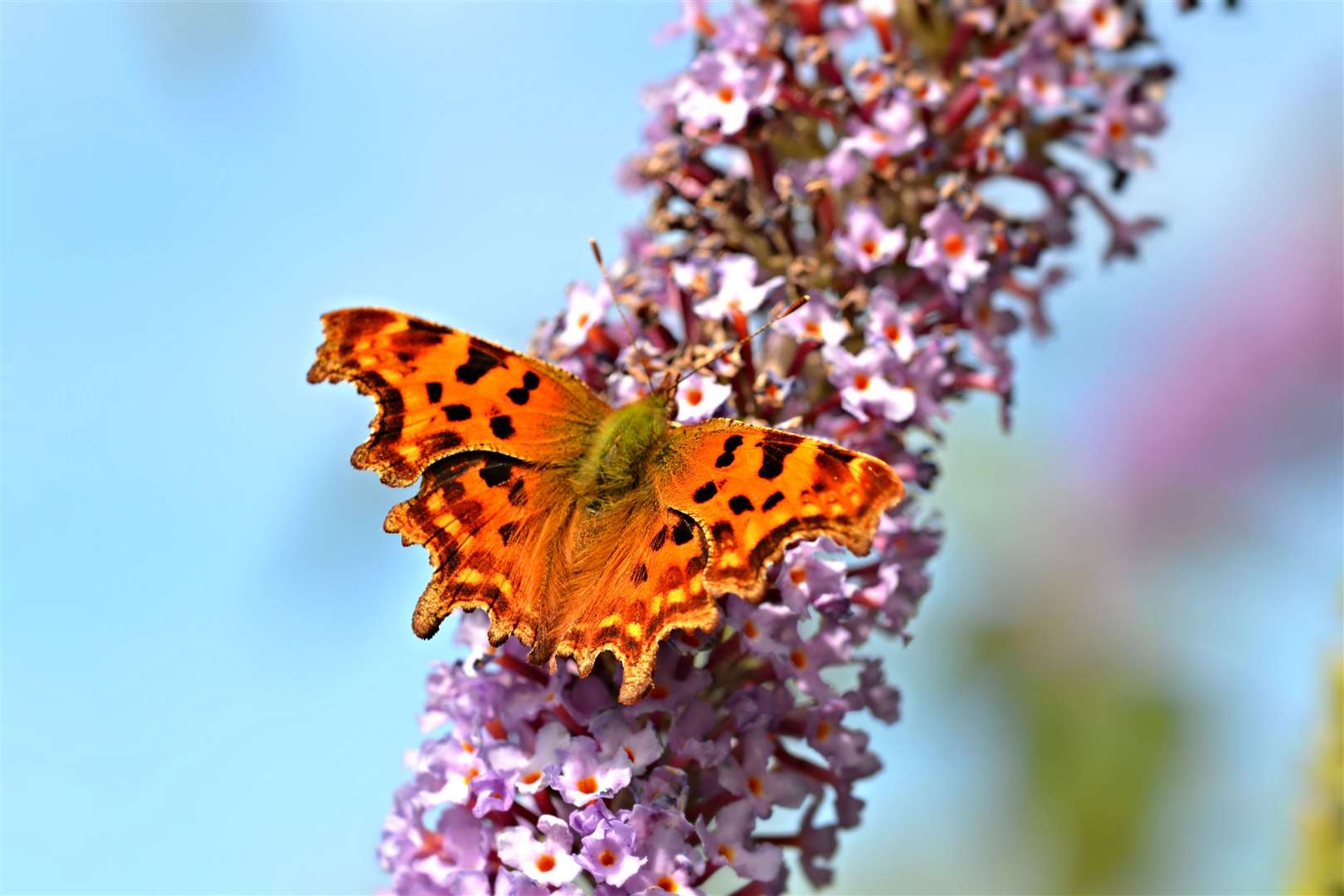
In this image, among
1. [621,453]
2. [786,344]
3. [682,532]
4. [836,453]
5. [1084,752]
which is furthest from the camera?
[1084,752]

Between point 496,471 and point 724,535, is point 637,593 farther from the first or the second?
point 496,471

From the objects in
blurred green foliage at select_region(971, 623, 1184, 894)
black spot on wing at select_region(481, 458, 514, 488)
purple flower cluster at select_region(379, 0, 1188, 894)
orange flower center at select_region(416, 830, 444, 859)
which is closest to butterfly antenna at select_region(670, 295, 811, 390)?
purple flower cluster at select_region(379, 0, 1188, 894)

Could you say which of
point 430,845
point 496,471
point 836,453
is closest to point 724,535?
point 836,453

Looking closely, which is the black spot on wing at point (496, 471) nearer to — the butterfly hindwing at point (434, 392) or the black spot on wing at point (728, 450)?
the butterfly hindwing at point (434, 392)

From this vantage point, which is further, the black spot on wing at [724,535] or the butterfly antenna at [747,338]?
the butterfly antenna at [747,338]

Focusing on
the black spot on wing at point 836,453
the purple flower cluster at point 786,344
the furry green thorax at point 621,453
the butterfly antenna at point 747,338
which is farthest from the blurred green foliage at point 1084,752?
the black spot on wing at point 836,453

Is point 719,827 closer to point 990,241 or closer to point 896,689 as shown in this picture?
point 896,689

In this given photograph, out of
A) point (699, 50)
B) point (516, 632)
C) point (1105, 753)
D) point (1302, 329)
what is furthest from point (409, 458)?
point (1302, 329)
